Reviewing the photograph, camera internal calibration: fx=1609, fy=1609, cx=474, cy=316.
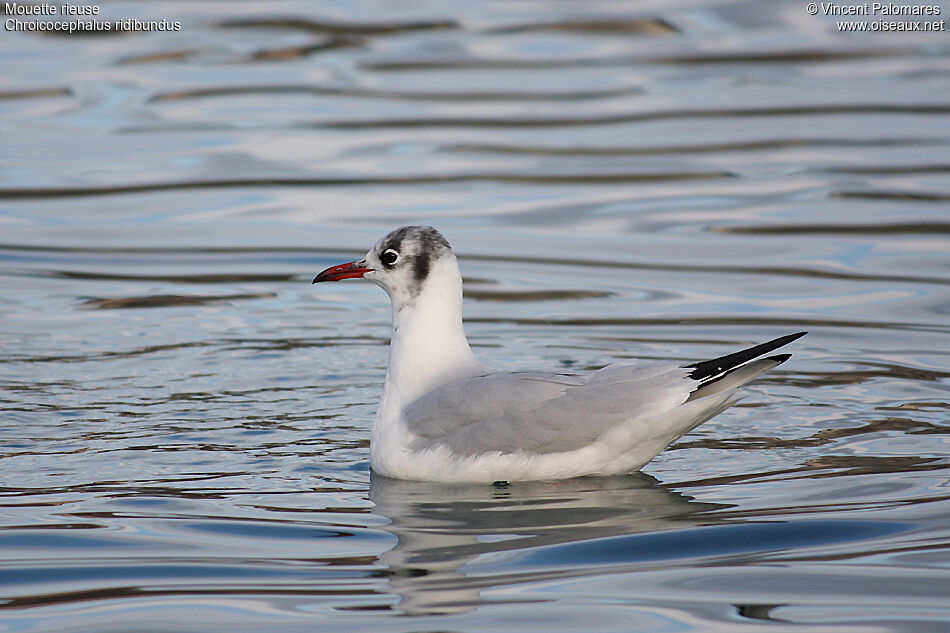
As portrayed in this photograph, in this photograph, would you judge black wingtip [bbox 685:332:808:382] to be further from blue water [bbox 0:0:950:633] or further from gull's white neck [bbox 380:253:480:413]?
gull's white neck [bbox 380:253:480:413]

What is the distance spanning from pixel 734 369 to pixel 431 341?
4.97 ft

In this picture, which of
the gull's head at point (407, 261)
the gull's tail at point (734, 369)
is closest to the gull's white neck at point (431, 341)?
the gull's head at point (407, 261)

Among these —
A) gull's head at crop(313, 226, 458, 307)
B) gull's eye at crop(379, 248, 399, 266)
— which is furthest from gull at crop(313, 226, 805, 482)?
gull's eye at crop(379, 248, 399, 266)

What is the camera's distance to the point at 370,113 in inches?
676


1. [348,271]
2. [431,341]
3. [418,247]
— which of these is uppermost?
[418,247]

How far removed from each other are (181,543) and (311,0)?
54.0 feet

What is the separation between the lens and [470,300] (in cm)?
1134

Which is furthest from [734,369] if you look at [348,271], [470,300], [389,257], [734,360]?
[470,300]

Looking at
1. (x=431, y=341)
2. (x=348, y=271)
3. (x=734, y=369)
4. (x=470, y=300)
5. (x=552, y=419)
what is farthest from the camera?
(x=470, y=300)

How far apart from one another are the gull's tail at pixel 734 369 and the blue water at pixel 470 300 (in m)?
0.44

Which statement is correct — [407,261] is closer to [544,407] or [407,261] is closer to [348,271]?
[348,271]

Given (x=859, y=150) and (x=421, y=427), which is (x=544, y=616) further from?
(x=859, y=150)

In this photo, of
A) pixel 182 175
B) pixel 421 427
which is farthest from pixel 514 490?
pixel 182 175

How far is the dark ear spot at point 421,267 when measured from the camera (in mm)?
7594
